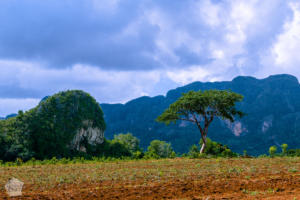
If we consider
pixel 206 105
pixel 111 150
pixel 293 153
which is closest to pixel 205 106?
pixel 206 105

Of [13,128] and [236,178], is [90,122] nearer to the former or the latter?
[13,128]

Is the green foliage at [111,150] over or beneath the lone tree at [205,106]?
beneath

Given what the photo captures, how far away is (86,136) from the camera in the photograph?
78.9 meters

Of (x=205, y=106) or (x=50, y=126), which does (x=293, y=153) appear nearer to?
(x=205, y=106)

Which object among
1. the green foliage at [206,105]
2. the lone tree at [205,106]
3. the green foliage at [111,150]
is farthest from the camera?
the green foliage at [111,150]

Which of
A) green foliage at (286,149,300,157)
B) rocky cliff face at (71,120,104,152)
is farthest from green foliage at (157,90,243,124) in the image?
rocky cliff face at (71,120,104,152)

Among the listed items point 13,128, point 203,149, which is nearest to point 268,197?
point 203,149

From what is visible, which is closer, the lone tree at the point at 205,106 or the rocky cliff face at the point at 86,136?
the lone tree at the point at 205,106

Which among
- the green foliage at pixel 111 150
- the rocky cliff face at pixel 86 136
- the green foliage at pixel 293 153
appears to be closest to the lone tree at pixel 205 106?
the green foliage at pixel 293 153

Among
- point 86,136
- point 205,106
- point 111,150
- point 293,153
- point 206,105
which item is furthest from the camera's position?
point 86,136

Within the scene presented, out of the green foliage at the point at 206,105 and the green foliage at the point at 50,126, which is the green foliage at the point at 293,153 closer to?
the green foliage at the point at 206,105

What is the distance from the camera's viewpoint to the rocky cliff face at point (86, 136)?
76356 mm

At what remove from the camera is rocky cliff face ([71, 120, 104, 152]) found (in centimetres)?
7636

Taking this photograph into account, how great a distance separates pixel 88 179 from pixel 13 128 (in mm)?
50585
